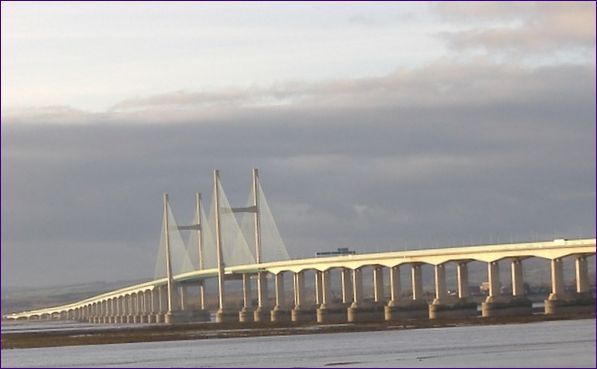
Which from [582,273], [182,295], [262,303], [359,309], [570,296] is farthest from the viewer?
[182,295]

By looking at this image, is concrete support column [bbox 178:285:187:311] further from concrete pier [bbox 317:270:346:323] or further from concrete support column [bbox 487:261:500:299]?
concrete support column [bbox 487:261:500:299]

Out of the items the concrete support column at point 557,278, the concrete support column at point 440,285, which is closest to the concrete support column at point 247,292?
the concrete support column at point 440,285

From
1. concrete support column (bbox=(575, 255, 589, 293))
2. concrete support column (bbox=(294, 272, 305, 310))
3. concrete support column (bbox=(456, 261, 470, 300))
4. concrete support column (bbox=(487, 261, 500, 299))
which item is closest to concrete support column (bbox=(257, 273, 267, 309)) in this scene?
concrete support column (bbox=(294, 272, 305, 310))

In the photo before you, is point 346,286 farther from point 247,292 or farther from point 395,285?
point 247,292

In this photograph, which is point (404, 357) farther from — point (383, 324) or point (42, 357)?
point (383, 324)

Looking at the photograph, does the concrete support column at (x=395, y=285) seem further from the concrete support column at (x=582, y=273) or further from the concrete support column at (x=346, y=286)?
the concrete support column at (x=582, y=273)

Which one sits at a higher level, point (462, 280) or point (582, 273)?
point (462, 280)

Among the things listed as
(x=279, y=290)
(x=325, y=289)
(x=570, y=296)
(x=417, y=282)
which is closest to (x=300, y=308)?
(x=325, y=289)
